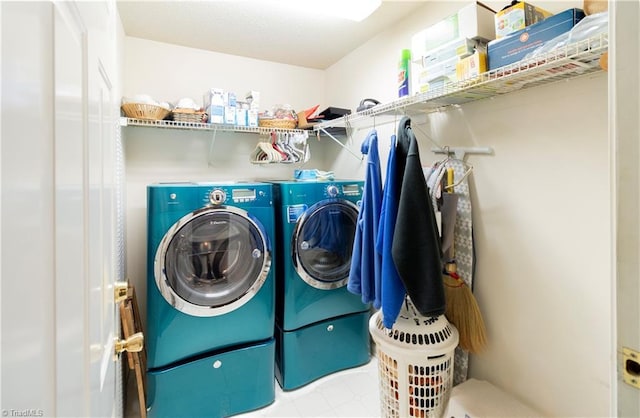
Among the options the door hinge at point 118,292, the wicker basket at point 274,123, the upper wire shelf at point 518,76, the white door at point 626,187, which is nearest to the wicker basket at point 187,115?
the wicker basket at point 274,123

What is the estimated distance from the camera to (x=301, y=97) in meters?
2.97

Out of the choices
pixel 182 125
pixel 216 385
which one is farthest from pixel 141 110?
pixel 216 385

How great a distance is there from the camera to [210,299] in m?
1.77

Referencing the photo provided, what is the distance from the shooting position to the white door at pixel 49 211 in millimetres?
304

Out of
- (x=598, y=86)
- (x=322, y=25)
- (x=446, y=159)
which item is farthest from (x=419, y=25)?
(x=598, y=86)

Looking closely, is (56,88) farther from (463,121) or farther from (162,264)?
(463,121)

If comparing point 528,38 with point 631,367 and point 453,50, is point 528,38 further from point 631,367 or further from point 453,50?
point 631,367

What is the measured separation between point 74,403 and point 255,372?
5.25ft

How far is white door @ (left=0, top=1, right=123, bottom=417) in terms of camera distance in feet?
1.00

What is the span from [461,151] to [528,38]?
2.05 feet

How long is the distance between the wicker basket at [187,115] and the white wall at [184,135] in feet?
0.87

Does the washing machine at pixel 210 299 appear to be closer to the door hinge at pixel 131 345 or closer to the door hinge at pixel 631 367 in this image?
the door hinge at pixel 131 345

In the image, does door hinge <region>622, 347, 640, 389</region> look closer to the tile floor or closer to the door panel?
the door panel

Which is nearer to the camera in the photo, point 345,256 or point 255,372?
point 255,372
